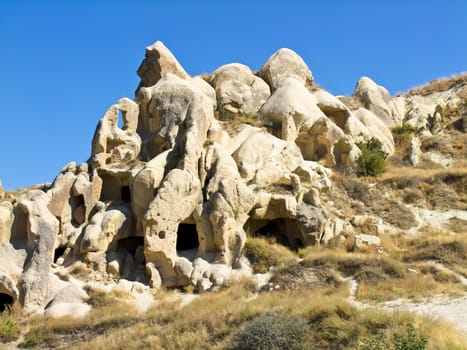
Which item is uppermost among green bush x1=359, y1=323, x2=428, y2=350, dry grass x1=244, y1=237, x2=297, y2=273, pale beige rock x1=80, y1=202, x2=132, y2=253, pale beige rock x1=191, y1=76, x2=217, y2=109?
pale beige rock x1=191, y1=76, x2=217, y2=109

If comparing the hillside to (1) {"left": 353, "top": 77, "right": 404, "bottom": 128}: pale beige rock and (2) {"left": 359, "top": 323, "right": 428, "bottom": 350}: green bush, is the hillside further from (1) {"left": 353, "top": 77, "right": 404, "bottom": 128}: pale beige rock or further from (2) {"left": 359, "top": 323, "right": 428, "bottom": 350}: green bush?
(1) {"left": 353, "top": 77, "right": 404, "bottom": 128}: pale beige rock

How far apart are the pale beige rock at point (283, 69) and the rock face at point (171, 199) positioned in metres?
3.34

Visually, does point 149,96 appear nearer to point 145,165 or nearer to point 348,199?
point 145,165

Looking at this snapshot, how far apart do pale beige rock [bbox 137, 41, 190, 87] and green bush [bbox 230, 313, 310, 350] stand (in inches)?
624

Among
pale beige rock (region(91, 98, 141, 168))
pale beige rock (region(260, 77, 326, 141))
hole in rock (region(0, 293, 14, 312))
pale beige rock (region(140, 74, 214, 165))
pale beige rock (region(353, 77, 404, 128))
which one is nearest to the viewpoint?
hole in rock (region(0, 293, 14, 312))

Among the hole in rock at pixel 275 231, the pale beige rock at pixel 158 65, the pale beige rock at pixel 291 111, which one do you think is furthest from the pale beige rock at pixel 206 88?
the hole in rock at pixel 275 231

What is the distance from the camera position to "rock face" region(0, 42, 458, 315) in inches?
640

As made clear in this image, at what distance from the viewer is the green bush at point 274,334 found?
32.7 feet

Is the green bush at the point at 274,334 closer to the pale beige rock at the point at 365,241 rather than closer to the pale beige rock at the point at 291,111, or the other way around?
the pale beige rock at the point at 365,241

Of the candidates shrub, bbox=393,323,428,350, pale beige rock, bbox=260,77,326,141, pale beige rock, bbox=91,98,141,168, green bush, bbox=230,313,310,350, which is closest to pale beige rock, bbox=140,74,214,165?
pale beige rock, bbox=91,98,141,168

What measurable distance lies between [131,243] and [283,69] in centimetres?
1335

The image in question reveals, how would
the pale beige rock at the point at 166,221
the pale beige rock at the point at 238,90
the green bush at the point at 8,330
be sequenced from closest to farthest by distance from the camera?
the green bush at the point at 8,330 < the pale beige rock at the point at 166,221 < the pale beige rock at the point at 238,90

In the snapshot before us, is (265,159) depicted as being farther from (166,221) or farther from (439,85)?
(439,85)

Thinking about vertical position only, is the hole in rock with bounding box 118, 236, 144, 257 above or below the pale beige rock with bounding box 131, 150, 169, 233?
below
